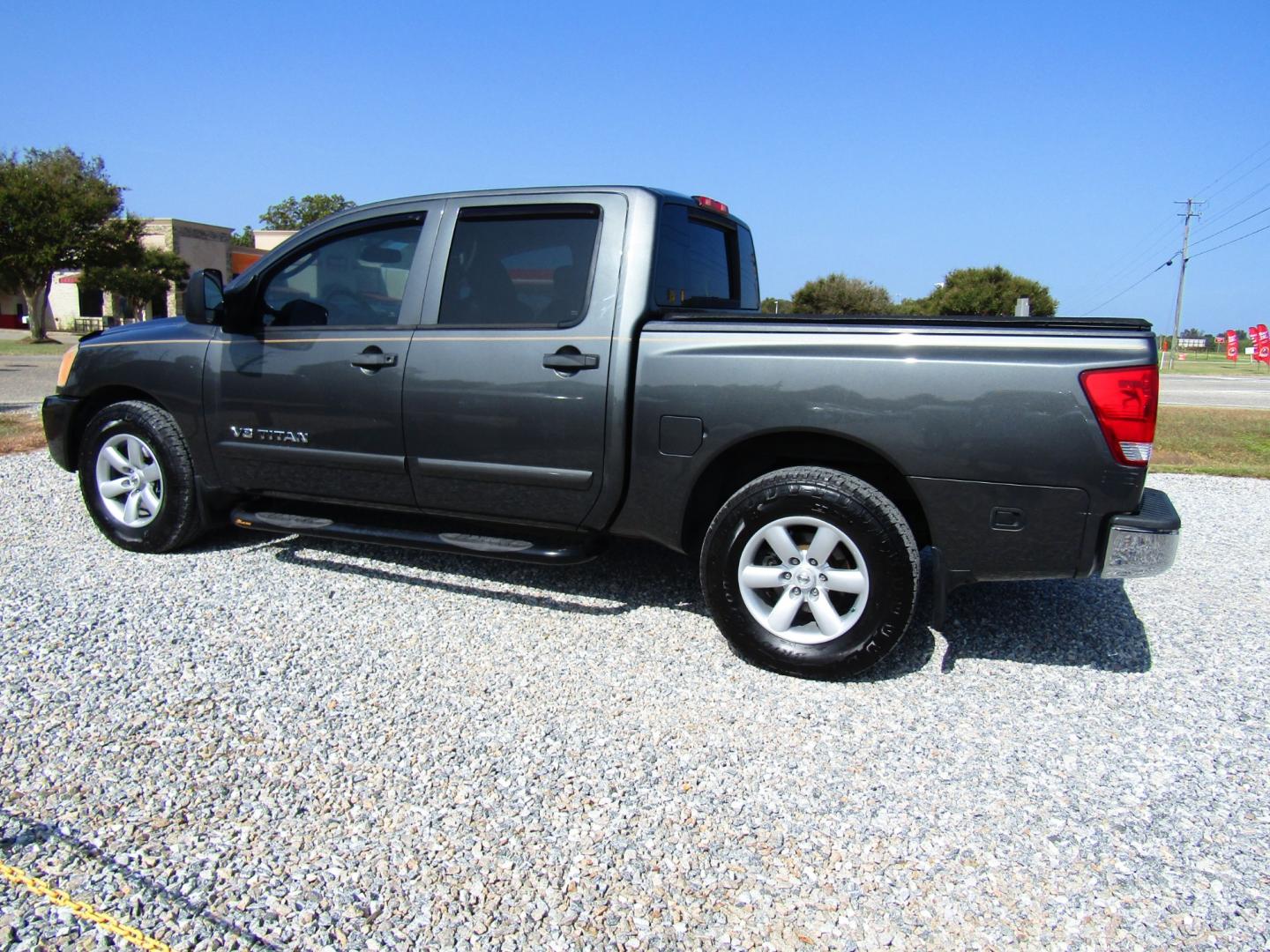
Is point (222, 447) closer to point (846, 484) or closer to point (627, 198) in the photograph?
point (627, 198)

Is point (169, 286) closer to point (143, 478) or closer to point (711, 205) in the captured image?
point (143, 478)

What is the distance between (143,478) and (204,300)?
108cm

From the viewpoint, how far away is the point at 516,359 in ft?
12.5

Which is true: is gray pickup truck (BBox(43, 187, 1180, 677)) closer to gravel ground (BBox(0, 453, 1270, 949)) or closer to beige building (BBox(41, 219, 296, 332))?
gravel ground (BBox(0, 453, 1270, 949))

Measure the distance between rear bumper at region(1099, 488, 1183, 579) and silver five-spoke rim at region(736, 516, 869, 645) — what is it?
0.85 m

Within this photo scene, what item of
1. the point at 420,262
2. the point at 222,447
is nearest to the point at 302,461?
the point at 222,447

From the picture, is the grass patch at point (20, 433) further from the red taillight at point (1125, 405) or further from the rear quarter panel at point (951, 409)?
the red taillight at point (1125, 405)

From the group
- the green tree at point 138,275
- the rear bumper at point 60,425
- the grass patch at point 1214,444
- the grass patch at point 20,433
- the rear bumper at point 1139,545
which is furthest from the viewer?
the green tree at point 138,275

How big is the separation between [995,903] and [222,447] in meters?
4.04

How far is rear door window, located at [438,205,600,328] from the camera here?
3.85 m

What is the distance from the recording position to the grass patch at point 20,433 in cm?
837

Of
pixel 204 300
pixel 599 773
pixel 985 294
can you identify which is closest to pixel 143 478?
pixel 204 300

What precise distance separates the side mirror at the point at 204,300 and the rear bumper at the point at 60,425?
1.07 metres

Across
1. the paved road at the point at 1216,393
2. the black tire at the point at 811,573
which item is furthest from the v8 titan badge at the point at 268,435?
the paved road at the point at 1216,393
